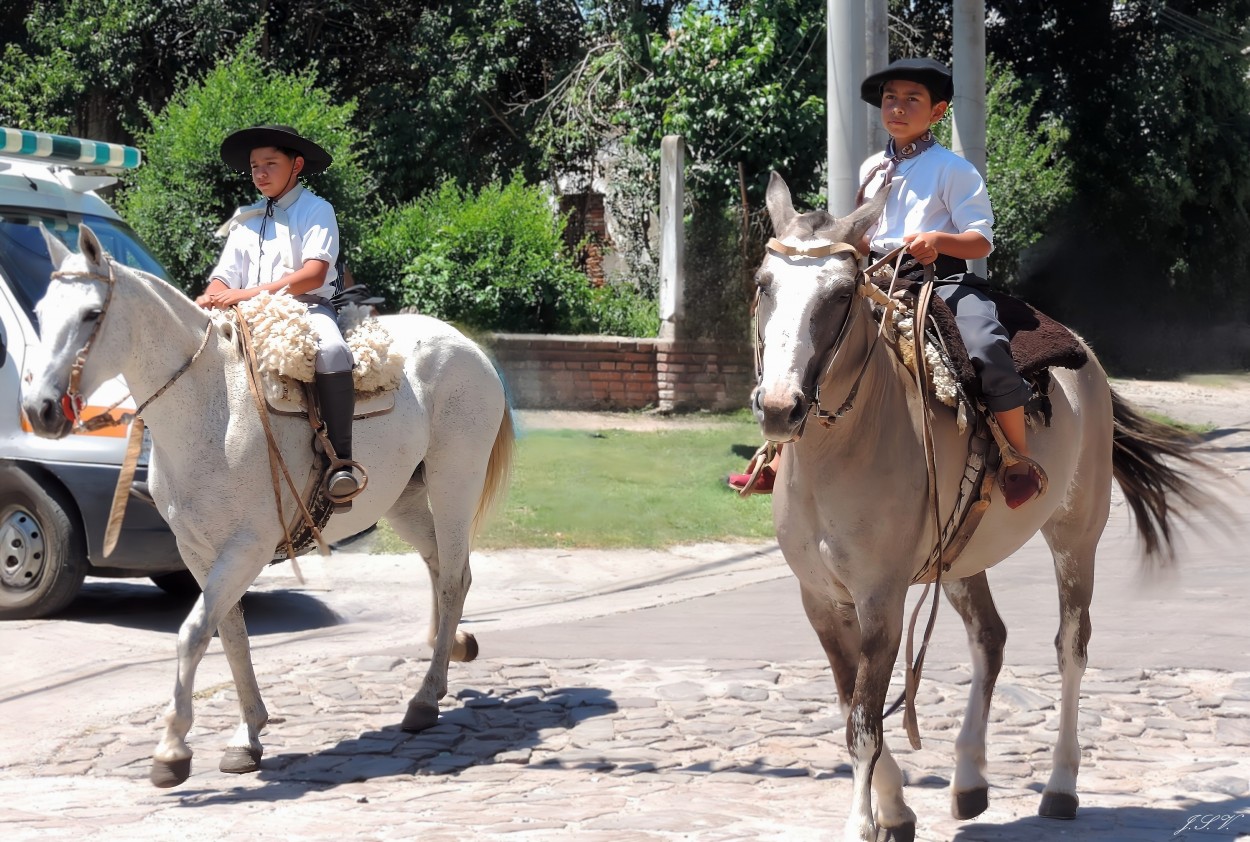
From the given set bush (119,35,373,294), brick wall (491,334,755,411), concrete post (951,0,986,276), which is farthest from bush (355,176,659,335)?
concrete post (951,0,986,276)

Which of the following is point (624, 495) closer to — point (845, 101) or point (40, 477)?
point (845, 101)

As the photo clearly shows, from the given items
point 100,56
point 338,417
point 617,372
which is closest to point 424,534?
point 338,417

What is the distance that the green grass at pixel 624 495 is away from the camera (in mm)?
11633

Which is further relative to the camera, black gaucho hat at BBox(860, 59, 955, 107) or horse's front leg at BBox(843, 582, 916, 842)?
black gaucho hat at BBox(860, 59, 955, 107)

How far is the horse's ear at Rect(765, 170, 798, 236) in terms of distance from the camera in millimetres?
4332

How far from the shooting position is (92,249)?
17.7 ft

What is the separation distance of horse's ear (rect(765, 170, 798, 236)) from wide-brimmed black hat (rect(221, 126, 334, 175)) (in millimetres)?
2802

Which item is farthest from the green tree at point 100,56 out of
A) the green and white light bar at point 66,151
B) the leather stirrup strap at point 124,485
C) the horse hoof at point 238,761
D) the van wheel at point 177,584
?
the horse hoof at point 238,761

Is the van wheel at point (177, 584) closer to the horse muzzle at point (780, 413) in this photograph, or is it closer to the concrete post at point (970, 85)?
the horse muzzle at point (780, 413)

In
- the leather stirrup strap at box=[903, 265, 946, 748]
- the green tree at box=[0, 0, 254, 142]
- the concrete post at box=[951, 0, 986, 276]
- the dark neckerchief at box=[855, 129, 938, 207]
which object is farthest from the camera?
the green tree at box=[0, 0, 254, 142]

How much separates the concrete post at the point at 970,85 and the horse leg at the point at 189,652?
323 inches

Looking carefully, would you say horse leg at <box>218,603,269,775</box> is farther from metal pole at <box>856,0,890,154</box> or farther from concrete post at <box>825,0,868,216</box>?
metal pole at <box>856,0,890,154</box>

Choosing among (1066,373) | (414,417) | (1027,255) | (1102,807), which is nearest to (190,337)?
(414,417)

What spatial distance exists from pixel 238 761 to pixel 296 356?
1.77 meters
